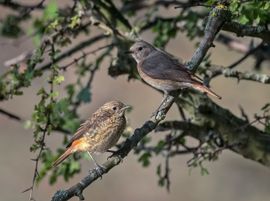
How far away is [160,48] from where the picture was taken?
24.4 feet

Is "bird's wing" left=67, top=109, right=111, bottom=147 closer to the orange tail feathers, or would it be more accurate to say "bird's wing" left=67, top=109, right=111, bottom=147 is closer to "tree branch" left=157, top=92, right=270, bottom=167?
the orange tail feathers

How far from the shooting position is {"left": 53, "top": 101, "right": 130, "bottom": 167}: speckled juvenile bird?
677 centimetres

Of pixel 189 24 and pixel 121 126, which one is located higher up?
pixel 189 24

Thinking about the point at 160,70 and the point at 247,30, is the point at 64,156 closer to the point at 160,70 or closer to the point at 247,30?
the point at 160,70

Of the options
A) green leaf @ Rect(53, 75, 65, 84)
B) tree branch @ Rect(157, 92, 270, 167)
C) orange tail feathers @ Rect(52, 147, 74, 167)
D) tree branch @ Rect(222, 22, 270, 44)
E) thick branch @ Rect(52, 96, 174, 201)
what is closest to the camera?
thick branch @ Rect(52, 96, 174, 201)

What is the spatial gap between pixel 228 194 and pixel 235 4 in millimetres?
9427

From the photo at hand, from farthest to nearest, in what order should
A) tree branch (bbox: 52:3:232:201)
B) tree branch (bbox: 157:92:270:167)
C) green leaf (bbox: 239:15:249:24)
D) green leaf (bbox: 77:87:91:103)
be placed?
green leaf (bbox: 77:87:91:103) < tree branch (bbox: 157:92:270:167) < green leaf (bbox: 239:15:249:24) < tree branch (bbox: 52:3:232:201)

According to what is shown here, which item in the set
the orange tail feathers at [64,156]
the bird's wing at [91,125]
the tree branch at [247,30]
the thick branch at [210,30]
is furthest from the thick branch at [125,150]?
the orange tail feathers at [64,156]

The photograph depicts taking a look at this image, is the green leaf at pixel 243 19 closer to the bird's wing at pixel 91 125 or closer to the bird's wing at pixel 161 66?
the bird's wing at pixel 161 66

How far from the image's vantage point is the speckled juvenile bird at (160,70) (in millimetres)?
6809

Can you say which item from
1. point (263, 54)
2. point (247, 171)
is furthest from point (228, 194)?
point (263, 54)

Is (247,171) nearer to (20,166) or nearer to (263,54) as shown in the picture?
(20,166)

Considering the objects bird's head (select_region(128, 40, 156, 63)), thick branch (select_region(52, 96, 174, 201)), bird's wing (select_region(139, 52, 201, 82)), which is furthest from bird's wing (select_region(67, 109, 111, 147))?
thick branch (select_region(52, 96, 174, 201))

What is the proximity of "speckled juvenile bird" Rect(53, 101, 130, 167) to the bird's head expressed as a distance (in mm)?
912
